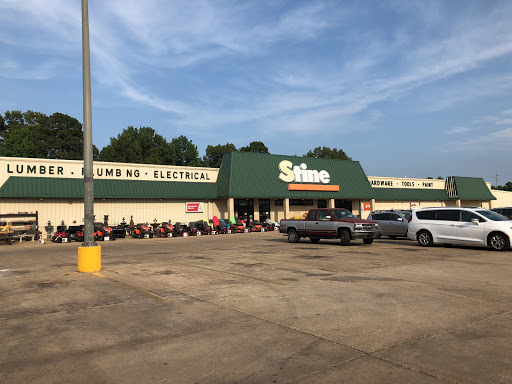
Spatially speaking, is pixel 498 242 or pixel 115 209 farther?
pixel 115 209

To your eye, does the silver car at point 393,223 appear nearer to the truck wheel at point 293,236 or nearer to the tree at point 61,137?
the truck wheel at point 293,236

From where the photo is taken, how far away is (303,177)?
140 feet

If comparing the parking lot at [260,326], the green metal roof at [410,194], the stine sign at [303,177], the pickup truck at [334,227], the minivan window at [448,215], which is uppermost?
the stine sign at [303,177]

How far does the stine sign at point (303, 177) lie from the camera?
135ft

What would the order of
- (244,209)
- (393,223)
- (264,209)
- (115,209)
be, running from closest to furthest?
(393,223), (115,209), (244,209), (264,209)

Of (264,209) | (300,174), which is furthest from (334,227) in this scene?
(300,174)

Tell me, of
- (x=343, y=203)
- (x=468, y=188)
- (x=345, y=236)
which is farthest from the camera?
(x=468, y=188)

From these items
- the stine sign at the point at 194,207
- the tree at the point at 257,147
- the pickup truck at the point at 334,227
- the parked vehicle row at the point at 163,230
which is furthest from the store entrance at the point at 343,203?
the tree at the point at 257,147

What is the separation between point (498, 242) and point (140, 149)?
246 feet

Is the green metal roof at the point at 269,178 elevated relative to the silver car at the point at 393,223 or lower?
elevated

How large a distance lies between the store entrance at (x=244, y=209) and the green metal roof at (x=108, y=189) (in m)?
2.71

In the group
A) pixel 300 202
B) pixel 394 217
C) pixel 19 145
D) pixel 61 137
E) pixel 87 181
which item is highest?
pixel 61 137

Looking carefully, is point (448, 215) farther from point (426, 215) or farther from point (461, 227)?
point (426, 215)

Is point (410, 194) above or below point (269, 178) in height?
below
